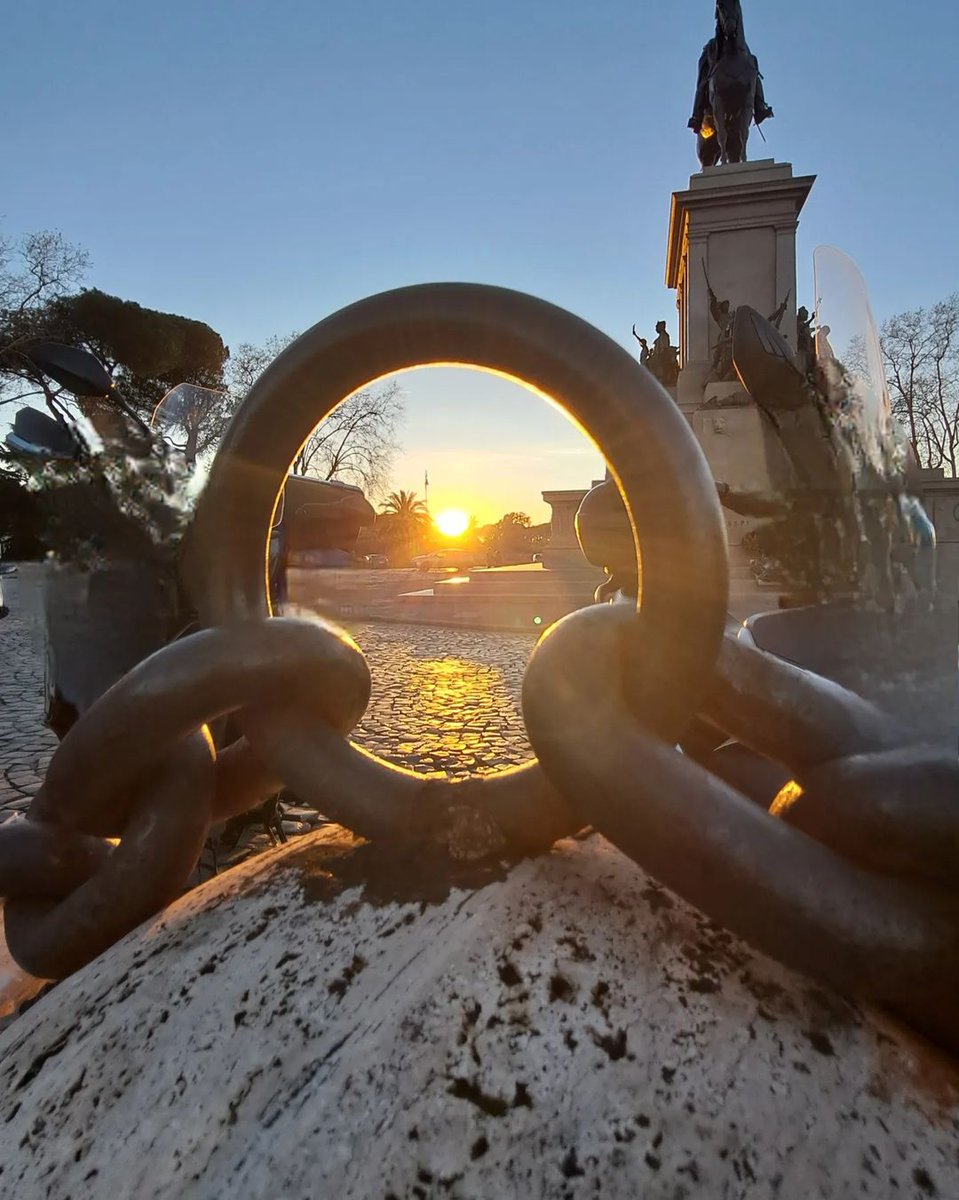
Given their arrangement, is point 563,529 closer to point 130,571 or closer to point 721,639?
point 130,571

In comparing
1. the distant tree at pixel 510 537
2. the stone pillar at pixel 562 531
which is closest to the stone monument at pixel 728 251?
the stone pillar at pixel 562 531

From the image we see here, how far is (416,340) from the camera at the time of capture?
2.98ft

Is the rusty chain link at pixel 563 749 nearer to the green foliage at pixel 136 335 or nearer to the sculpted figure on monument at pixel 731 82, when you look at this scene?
the sculpted figure on monument at pixel 731 82

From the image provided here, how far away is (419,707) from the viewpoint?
646cm

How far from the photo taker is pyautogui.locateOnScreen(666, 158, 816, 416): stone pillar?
1551 cm

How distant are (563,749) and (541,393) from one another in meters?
0.45

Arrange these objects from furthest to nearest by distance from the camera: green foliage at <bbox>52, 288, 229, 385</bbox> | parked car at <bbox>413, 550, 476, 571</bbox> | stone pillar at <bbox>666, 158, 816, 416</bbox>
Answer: parked car at <bbox>413, 550, 476, 571</bbox>
green foliage at <bbox>52, 288, 229, 385</bbox>
stone pillar at <bbox>666, 158, 816, 416</bbox>

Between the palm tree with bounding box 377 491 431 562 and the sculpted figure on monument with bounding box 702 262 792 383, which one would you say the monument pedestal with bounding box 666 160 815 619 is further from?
the palm tree with bounding box 377 491 431 562

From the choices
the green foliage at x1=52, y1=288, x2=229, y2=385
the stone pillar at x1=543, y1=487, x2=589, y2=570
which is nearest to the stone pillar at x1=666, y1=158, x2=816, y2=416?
the stone pillar at x1=543, y1=487, x2=589, y2=570

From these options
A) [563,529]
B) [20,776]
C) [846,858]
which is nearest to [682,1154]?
[846,858]

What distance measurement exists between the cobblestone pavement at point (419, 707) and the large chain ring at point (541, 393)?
6.89 ft

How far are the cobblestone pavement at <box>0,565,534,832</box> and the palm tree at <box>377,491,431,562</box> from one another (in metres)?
46.8

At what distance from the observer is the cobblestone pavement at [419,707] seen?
466 cm

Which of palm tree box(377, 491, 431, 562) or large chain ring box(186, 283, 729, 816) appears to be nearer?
large chain ring box(186, 283, 729, 816)
